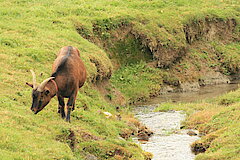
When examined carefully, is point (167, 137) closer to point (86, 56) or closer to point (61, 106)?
point (61, 106)

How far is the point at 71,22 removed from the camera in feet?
103

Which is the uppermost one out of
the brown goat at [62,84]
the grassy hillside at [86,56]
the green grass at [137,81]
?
the brown goat at [62,84]

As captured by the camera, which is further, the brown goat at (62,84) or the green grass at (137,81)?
the green grass at (137,81)

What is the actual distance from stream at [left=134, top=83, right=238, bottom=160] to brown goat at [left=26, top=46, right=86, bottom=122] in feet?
12.2

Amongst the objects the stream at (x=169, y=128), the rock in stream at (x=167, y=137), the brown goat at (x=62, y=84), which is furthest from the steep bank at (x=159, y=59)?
the brown goat at (x=62, y=84)

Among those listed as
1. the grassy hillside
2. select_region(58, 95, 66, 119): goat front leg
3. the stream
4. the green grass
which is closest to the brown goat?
select_region(58, 95, 66, 119): goat front leg

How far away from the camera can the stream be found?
750 inches

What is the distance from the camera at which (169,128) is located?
2328cm

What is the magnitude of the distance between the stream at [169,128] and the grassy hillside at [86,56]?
1034mm

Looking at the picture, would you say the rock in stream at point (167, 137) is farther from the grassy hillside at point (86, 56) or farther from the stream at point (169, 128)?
the grassy hillside at point (86, 56)

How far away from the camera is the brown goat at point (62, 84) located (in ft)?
53.7

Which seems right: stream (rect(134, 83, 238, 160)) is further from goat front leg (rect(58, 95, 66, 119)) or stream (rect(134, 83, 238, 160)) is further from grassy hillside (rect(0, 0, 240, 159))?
goat front leg (rect(58, 95, 66, 119))

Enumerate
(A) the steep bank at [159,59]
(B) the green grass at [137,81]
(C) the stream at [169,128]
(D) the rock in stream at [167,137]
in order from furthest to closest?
(A) the steep bank at [159,59] < (B) the green grass at [137,81] < (C) the stream at [169,128] < (D) the rock in stream at [167,137]

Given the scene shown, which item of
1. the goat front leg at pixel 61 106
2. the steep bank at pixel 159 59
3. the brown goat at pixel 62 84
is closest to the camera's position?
the brown goat at pixel 62 84
